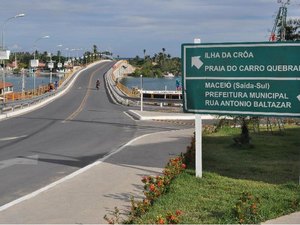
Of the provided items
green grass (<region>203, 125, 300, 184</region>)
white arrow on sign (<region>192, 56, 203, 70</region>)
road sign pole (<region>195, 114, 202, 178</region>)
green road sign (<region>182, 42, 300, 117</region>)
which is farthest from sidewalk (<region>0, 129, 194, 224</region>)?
white arrow on sign (<region>192, 56, 203, 70</region>)

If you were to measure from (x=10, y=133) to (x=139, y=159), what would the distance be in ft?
38.8

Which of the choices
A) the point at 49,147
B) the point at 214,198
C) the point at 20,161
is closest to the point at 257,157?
the point at 214,198

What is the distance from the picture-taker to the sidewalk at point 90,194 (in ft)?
25.7

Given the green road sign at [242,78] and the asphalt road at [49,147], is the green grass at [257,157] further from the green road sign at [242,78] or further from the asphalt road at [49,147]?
the asphalt road at [49,147]

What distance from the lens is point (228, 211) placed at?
7680 mm

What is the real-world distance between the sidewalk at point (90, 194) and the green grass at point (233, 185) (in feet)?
2.64

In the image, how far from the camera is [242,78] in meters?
10.3

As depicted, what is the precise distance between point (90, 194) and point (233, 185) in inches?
109

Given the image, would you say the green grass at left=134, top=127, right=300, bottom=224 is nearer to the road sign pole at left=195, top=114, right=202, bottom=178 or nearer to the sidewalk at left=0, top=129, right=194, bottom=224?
the road sign pole at left=195, top=114, right=202, bottom=178

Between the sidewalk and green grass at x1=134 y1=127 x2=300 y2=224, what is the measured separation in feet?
2.64

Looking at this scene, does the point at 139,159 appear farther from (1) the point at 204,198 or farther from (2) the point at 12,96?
(2) the point at 12,96

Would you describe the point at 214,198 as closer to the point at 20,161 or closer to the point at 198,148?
the point at 198,148

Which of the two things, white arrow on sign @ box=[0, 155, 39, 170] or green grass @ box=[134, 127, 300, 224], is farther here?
white arrow on sign @ box=[0, 155, 39, 170]

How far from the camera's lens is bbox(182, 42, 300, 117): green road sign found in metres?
9.84
